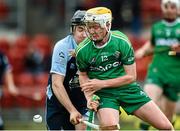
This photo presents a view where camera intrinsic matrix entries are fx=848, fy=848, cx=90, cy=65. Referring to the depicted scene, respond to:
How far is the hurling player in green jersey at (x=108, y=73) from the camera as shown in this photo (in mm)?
9297

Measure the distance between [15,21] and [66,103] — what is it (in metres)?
11.2

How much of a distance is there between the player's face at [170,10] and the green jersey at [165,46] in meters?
0.14

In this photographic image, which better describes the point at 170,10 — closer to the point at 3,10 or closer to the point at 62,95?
the point at 62,95

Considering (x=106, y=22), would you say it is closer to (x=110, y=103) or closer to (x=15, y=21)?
(x=110, y=103)

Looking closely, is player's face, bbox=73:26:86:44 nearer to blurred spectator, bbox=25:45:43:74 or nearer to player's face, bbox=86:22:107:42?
player's face, bbox=86:22:107:42

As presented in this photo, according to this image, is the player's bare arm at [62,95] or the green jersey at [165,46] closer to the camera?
the player's bare arm at [62,95]

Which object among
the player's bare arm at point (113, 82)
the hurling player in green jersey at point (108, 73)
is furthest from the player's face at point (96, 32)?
the player's bare arm at point (113, 82)

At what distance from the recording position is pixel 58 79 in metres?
9.91

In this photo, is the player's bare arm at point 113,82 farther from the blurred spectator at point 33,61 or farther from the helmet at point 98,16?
the blurred spectator at point 33,61

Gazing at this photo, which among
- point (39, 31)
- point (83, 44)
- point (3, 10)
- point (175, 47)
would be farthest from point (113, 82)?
point (39, 31)

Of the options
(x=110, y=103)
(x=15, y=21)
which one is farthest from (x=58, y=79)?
(x=15, y=21)

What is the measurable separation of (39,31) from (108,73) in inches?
477

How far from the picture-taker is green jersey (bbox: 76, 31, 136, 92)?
9359 millimetres

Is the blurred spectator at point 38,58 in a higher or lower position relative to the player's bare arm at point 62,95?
lower
